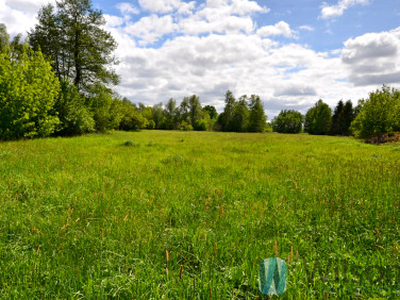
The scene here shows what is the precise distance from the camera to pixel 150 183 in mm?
5324

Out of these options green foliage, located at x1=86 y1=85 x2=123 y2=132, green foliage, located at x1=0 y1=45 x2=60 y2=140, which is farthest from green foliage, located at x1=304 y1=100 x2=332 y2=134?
green foliage, located at x1=0 y1=45 x2=60 y2=140

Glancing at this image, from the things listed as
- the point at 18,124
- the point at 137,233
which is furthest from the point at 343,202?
the point at 18,124

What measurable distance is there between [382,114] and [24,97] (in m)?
38.3

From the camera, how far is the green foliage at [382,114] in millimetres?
25672

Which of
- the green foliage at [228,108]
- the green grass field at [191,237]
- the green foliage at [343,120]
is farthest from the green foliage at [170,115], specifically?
the green grass field at [191,237]

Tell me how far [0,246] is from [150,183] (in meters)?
3.01

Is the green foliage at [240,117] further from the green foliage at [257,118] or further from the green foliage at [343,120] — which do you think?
the green foliage at [343,120]

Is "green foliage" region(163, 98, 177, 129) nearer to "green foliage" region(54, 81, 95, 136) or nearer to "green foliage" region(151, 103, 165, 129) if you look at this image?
"green foliage" region(151, 103, 165, 129)

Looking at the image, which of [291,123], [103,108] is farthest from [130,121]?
[291,123]

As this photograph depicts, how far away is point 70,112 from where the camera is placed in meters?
19.5

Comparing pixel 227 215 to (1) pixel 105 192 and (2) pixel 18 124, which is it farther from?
(2) pixel 18 124

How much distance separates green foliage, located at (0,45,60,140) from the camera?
13.9m

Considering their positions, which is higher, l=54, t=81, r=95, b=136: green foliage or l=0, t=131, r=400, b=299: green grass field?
l=54, t=81, r=95, b=136: green foliage

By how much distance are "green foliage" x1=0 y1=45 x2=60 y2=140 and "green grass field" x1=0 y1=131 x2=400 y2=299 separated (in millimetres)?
11984
